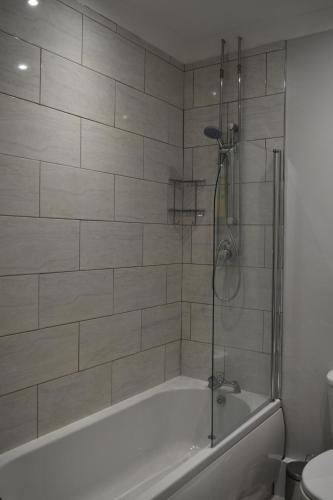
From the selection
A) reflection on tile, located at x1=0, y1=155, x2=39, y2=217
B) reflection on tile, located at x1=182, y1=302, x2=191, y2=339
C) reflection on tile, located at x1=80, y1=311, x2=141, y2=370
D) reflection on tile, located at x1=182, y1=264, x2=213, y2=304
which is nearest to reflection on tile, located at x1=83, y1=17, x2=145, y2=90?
reflection on tile, located at x1=0, y1=155, x2=39, y2=217

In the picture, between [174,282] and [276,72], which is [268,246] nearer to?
[174,282]

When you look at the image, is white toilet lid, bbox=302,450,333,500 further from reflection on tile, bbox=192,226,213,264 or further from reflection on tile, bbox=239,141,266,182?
reflection on tile, bbox=239,141,266,182

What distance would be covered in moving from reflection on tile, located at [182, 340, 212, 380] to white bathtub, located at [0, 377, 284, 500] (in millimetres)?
70

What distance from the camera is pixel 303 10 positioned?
2529 millimetres

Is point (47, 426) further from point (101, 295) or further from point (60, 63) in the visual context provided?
point (60, 63)

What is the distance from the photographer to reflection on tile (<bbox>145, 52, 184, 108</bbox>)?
8.92 ft

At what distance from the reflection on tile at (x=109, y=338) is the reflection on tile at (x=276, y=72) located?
5.25 feet

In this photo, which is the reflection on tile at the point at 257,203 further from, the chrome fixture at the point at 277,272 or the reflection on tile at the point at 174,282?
the reflection on tile at the point at 174,282

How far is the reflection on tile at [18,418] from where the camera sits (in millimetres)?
1908

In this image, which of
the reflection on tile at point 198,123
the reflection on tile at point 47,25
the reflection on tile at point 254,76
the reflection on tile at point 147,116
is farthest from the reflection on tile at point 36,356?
the reflection on tile at point 254,76

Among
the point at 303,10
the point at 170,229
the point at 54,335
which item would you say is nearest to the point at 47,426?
the point at 54,335

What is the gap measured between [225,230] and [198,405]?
48.5 inches

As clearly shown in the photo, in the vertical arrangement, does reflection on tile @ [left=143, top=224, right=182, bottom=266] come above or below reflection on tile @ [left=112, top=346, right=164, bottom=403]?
above

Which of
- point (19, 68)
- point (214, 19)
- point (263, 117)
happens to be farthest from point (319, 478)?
point (214, 19)
